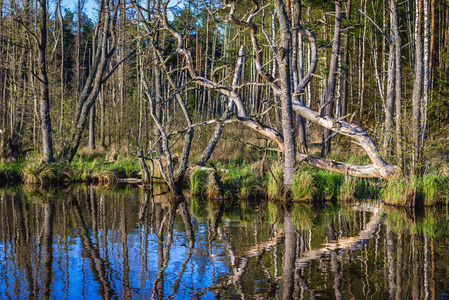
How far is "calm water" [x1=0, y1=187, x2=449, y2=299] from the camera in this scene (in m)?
5.36

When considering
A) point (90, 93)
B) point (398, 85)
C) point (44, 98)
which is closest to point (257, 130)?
point (398, 85)

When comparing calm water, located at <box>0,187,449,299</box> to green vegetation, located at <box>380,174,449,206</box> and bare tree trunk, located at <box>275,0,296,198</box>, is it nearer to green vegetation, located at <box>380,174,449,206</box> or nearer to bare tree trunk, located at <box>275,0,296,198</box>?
green vegetation, located at <box>380,174,449,206</box>

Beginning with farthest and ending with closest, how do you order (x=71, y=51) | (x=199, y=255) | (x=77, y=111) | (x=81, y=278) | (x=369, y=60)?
(x=71, y=51)
(x=369, y=60)
(x=77, y=111)
(x=199, y=255)
(x=81, y=278)

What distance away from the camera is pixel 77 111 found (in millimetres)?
20141

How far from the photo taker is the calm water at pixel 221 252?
5359 mm

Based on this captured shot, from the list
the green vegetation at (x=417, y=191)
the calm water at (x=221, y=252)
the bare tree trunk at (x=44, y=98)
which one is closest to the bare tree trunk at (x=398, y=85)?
the green vegetation at (x=417, y=191)

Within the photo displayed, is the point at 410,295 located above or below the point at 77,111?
below

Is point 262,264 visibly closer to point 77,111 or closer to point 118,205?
point 118,205

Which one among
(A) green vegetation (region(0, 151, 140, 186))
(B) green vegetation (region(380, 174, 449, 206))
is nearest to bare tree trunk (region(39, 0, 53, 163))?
(A) green vegetation (region(0, 151, 140, 186))

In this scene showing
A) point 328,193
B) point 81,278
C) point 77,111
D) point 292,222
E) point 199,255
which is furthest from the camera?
point 77,111

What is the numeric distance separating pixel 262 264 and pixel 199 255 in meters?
0.99

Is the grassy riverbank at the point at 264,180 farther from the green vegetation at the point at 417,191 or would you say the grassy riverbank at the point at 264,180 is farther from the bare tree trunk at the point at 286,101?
the bare tree trunk at the point at 286,101

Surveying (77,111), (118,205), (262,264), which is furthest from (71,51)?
(262,264)

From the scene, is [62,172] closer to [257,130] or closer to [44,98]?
[44,98]
